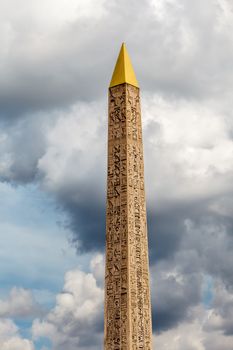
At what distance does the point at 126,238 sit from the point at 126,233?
22 centimetres

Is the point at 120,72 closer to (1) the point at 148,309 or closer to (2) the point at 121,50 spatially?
(2) the point at 121,50

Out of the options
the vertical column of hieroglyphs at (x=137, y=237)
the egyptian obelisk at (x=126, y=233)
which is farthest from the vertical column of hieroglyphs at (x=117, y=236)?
the vertical column of hieroglyphs at (x=137, y=237)

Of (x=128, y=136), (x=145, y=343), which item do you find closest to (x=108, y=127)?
(x=128, y=136)

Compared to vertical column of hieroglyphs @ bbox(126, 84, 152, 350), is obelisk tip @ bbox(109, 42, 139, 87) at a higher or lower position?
higher

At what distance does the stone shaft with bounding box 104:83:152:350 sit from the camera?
117ft

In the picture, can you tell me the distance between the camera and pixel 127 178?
3694 centimetres

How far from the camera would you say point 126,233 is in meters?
36.2

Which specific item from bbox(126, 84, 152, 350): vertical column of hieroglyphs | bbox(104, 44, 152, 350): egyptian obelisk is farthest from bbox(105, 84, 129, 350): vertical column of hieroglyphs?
bbox(126, 84, 152, 350): vertical column of hieroglyphs

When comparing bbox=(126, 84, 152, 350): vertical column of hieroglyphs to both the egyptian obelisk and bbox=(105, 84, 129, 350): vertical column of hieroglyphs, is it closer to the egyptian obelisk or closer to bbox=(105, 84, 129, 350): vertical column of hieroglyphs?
the egyptian obelisk

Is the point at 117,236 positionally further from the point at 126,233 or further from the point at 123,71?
the point at 123,71

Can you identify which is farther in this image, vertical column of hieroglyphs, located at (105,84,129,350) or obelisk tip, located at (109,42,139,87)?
obelisk tip, located at (109,42,139,87)

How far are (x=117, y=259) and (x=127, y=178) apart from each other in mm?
3543

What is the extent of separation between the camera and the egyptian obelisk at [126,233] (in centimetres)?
3556

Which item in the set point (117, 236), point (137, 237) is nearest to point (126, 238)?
point (117, 236)
